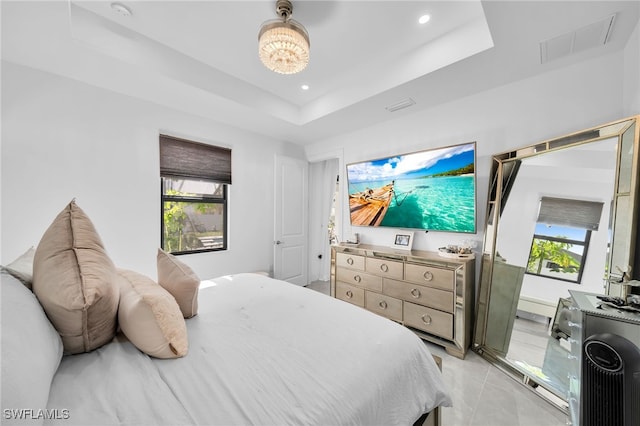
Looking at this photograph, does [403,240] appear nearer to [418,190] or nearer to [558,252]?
[418,190]

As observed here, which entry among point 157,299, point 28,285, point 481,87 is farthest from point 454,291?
point 28,285

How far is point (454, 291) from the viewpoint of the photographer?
2238mm

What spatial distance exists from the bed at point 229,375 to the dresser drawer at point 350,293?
62.8 inches

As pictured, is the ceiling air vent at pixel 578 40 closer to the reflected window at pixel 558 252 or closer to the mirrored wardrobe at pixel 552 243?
the mirrored wardrobe at pixel 552 243

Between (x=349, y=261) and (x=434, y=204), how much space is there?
1180 mm

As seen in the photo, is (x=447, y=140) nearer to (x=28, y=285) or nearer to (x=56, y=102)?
(x=28, y=285)

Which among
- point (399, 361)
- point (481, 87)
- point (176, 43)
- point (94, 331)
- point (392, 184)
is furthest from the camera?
point (392, 184)

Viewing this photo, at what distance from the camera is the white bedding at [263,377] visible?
0.74 m

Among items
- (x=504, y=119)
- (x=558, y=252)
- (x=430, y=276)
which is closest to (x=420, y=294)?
(x=430, y=276)

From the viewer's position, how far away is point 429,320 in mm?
2393

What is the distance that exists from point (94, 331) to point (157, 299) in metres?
0.22

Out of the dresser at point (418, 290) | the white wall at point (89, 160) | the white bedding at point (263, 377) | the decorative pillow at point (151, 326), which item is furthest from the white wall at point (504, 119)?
the decorative pillow at point (151, 326)

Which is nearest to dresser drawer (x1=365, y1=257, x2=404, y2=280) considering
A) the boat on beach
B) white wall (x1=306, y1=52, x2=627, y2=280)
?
white wall (x1=306, y1=52, x2=627, y2=280)

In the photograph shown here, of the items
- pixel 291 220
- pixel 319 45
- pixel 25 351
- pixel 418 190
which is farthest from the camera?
pixel 291 220
